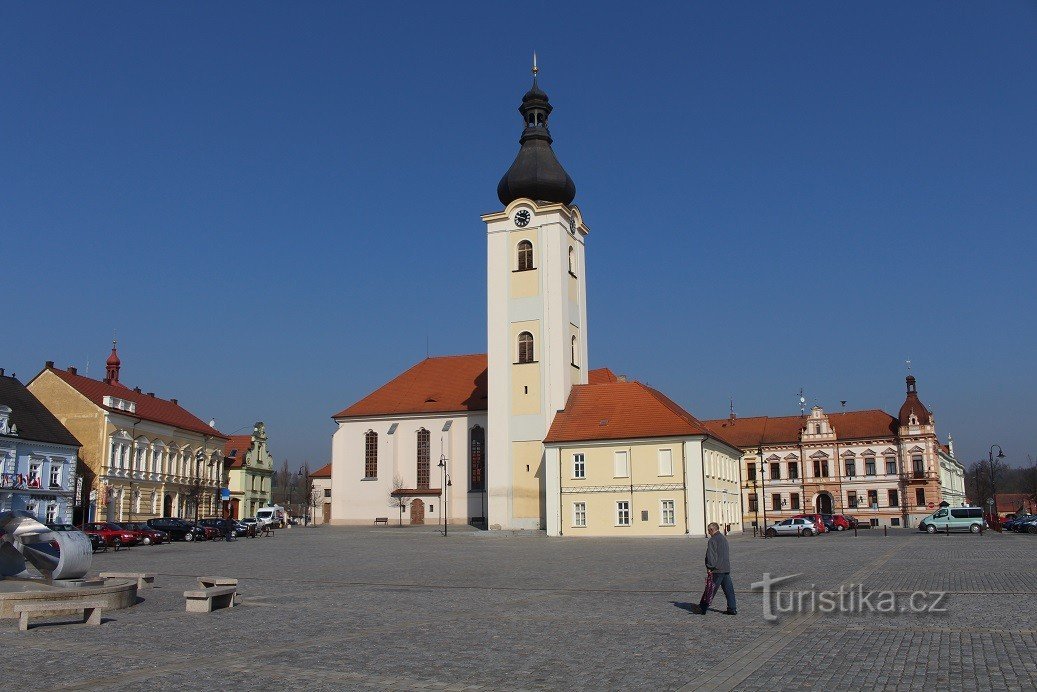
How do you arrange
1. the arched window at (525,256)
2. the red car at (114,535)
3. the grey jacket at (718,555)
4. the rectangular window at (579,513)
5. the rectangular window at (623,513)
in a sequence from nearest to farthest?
the grey jacket at (718,555) → the red car at (114,535) → the rectangular window at (623,513) → the rectangular window at (579,513) → the arched window at (525,256)

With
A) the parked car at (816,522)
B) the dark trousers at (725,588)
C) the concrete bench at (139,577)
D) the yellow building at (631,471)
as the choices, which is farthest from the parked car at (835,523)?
the concrete bench at (139,577)

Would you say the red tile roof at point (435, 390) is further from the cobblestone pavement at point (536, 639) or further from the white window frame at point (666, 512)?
the cobblestone pavement at point (536, 639)

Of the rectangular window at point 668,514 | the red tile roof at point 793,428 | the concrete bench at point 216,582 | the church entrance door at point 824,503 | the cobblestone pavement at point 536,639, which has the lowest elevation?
the cobblestone pavement at point 536,639

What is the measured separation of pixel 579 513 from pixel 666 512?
4.85 m

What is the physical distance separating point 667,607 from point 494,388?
4184cm

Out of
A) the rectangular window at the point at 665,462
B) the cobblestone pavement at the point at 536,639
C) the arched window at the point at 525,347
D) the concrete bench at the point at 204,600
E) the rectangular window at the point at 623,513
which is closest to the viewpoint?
the cobblestone pavement at the point at 536,639

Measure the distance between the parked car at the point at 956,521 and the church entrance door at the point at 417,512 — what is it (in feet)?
107

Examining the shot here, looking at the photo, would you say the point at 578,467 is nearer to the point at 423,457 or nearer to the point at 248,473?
the point at 423,457

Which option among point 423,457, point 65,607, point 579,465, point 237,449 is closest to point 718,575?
point 65,607

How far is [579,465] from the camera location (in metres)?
52.4

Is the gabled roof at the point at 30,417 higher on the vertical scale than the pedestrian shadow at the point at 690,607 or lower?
higher

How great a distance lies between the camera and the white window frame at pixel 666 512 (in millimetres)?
49862

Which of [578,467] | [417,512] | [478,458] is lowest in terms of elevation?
[417,512]

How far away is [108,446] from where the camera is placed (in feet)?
194
